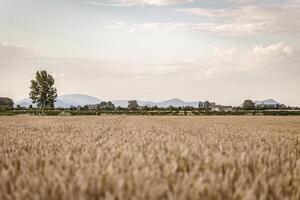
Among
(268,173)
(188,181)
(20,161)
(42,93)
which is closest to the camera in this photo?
(188,181)

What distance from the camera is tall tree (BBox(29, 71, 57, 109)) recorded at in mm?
122625

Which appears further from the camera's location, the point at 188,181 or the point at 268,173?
the point at 268,173

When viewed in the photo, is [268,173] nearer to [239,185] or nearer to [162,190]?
[239,185]

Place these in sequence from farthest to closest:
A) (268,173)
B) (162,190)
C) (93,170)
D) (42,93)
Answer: (42,93), (268,173), (93,170), (162,190)

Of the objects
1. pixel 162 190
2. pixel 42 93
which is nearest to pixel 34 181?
pixel 162 190

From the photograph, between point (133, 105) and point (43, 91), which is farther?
point (133, 105)

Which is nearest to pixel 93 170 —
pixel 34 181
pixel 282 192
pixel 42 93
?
pixel 34 181

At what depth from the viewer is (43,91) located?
4899 inches

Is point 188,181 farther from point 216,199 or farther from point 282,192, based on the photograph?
point 282,192

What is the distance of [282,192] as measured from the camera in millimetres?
4555

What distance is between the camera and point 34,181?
4.37 m

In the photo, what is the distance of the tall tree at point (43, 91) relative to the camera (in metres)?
123

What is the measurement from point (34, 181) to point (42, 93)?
122060 mm

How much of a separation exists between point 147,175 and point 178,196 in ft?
1.85
